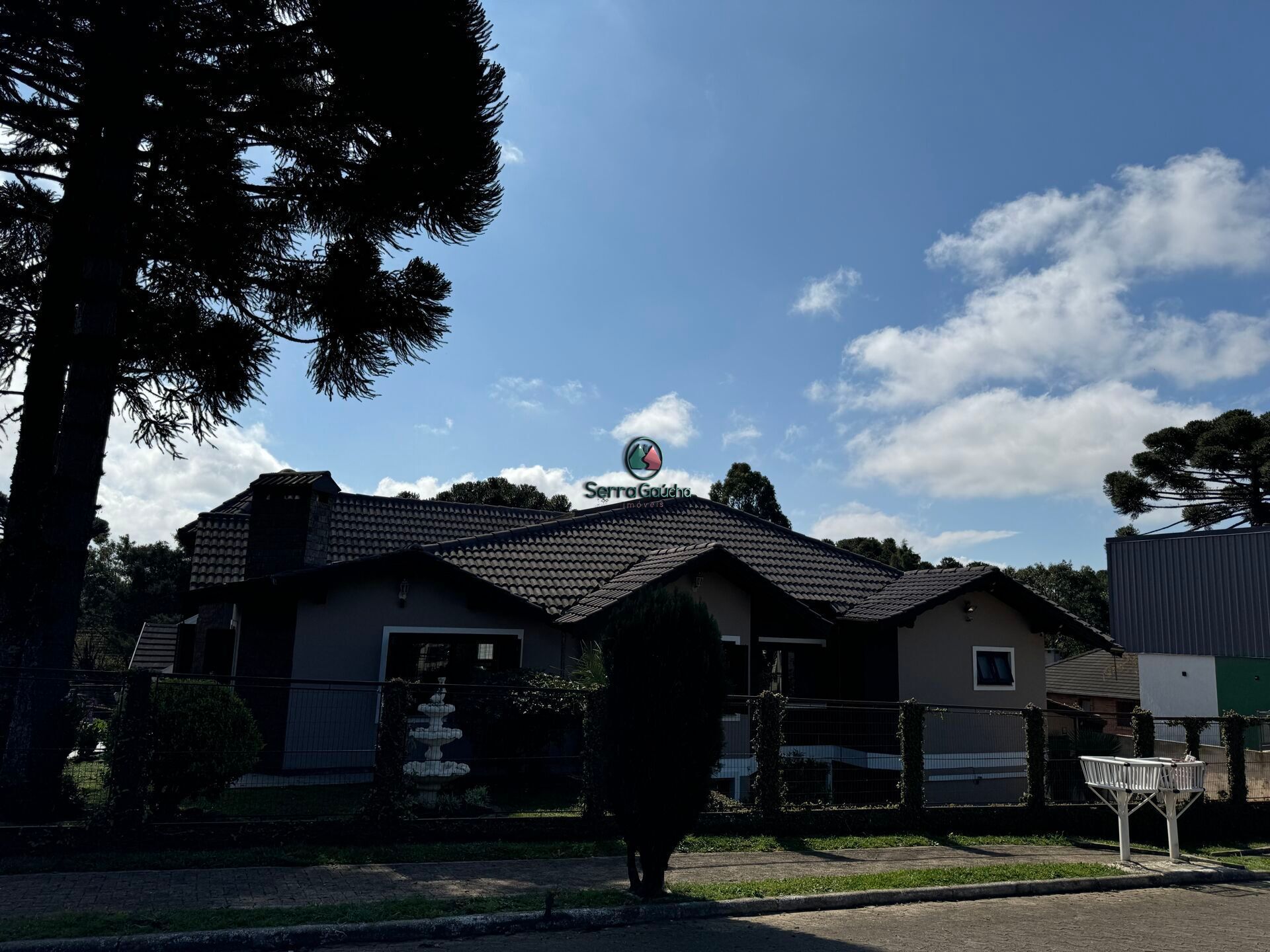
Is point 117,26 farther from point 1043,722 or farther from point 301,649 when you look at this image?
point 1043,722

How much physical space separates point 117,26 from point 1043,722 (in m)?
15.8

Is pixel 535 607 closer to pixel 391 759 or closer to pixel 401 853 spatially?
pixel 391 759

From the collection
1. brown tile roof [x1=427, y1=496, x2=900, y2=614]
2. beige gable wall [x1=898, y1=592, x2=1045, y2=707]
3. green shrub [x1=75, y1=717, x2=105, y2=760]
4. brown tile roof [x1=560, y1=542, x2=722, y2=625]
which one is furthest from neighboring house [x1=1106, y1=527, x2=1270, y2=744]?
green shrub [x1=75, y1=717, x2=105, y2=760]

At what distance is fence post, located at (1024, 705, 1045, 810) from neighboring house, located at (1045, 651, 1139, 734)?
90.5ft

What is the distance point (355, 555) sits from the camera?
18.6 metres

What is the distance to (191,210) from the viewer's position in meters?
13.7

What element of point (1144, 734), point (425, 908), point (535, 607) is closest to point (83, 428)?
point (425, 908)

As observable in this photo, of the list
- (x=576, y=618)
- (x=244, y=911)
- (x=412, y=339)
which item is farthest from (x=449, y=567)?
(x=244, y=911)

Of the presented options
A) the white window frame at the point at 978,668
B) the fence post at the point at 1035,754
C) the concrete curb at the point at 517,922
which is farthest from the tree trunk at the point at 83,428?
the white window frame at the point at 978,668

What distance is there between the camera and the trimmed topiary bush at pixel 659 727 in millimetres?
7992

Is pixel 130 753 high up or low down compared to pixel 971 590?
down

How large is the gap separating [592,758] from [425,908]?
12.0 ft

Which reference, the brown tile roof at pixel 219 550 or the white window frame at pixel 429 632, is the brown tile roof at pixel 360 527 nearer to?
the brown tile roof at pixel 219 550

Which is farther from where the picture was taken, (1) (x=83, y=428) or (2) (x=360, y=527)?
(2) (x=360, y=527)
